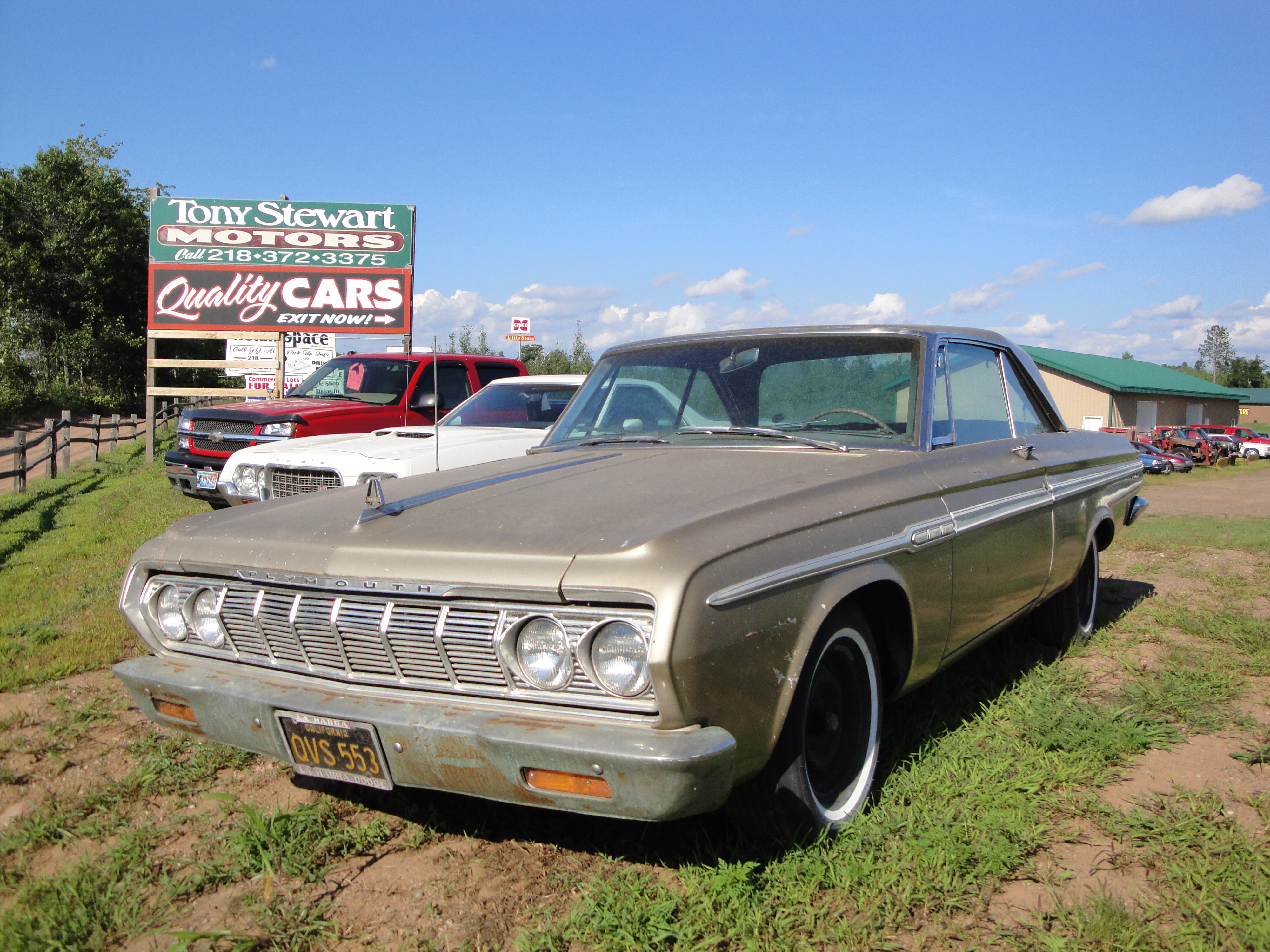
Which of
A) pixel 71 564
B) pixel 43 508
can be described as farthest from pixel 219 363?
pixel 71 564

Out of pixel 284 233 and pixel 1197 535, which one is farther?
pixel 284 233

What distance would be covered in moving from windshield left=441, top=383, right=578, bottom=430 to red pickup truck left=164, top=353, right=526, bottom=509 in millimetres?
831

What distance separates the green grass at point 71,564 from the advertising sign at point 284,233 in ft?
12.7

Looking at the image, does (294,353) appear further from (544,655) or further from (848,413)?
(544,655)

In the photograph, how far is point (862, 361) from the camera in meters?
3.44

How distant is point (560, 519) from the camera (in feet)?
8.07

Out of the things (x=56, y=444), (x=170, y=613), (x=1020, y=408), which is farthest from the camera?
(x=56, y=444)

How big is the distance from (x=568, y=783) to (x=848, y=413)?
1849 millimetres

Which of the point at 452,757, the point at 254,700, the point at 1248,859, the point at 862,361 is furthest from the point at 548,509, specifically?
the point at 1248,859

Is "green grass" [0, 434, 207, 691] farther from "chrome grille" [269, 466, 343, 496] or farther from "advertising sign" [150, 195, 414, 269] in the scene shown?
"advertising sign" [150, 195, 414, 269]

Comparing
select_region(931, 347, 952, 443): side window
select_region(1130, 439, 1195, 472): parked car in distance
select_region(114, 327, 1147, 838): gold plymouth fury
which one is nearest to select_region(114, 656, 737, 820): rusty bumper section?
select_region(114, 327, 1147, 838): gold plymouth fury

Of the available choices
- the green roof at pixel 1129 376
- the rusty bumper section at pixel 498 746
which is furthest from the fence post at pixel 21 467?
the green roof at pixel 1129 376

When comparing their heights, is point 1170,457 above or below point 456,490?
below

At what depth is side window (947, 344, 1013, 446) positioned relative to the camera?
3.60 m
